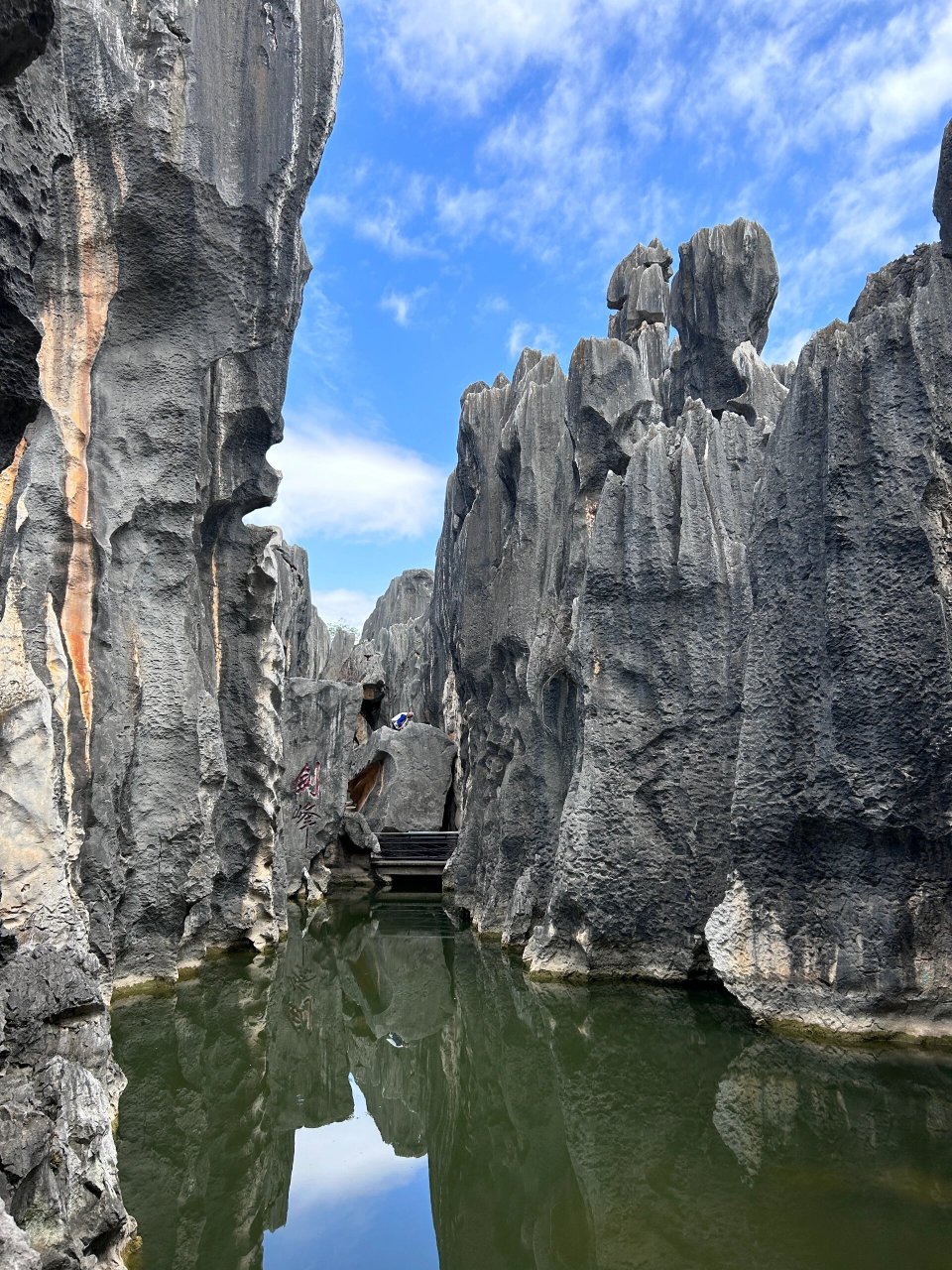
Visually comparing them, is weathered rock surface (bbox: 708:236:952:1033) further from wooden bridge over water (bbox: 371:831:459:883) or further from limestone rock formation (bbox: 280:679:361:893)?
wooden bridge over water (bbox: 371:831:459:883)

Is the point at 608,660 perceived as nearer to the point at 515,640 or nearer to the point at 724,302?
the point at 515,640

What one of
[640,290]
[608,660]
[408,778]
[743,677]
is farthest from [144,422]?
[640,290]

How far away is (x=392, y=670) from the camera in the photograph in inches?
1185

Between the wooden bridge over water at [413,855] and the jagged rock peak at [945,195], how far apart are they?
14849mm

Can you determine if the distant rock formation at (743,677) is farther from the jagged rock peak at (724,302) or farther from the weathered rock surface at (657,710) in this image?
the jagged rock peak at (724,302)

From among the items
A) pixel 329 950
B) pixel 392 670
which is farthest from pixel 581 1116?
pixel 392 670

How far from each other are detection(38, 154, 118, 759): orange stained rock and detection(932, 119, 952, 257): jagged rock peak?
18.3 feet

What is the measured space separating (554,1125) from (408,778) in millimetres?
15927

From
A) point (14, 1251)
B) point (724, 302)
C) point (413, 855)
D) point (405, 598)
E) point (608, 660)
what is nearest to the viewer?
point (14, 1251)

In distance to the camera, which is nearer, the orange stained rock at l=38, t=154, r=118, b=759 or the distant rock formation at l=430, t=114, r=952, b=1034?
the distant rock formation at l=430, t=114, r=952, b=1034

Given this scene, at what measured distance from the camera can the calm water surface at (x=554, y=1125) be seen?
12.4 feet

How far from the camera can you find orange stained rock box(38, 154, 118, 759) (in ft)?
22.2

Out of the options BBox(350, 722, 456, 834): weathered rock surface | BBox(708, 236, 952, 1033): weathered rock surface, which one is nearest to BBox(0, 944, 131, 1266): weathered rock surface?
BBox(708, 236, 952, 1033): weathered rock surface

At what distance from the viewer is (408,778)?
827 inches
